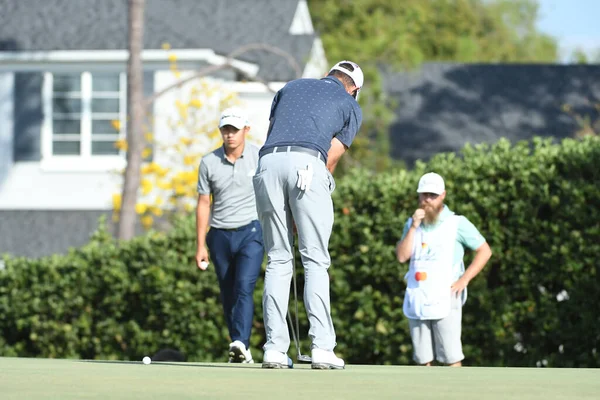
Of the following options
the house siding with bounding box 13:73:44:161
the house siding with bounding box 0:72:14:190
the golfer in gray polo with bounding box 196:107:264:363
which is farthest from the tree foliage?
the golfer in gray polo with bounding box 196:107:264:363

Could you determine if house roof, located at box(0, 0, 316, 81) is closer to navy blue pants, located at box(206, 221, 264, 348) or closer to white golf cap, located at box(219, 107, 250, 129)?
navy blue pants, located at box(206, 221, 264, 348)

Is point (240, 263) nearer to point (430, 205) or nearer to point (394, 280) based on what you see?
point (430, 205)

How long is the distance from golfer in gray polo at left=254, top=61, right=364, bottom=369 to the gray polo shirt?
2.27 meters

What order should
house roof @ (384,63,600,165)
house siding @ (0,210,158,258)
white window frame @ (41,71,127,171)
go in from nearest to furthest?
white window frame @ (41,71,127,171)
house siding @ (0,210,158,258)
house roof @ (384,63,600,165)

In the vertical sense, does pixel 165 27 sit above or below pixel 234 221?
above

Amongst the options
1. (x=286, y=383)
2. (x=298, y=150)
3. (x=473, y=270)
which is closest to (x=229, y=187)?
(x=473, y=270)

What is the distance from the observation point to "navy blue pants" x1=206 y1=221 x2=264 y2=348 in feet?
33.1

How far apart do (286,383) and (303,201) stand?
1664 mm

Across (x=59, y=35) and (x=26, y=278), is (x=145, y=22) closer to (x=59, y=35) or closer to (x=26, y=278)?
(x=59, y=35)

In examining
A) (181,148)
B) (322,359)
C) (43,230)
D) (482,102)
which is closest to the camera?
(322,359)

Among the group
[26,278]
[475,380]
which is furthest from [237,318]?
[26,278]

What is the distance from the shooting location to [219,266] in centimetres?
1034

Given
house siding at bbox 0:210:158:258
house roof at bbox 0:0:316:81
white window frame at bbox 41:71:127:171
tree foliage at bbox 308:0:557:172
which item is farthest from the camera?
tree foliage at bbox 308:0:557:172

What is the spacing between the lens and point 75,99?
79.4 ft
